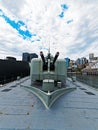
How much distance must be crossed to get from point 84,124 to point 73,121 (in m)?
0.32

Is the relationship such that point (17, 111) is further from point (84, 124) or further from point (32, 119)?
point (84, 124)

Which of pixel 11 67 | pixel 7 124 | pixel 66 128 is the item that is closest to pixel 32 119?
pixel 7 124

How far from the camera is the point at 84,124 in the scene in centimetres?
373

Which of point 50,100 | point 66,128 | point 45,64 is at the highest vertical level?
point 45,64

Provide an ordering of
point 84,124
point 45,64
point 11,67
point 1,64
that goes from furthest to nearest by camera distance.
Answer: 1. point 11,67
2. point 1,64
3. point 45,64
4. point 84,124

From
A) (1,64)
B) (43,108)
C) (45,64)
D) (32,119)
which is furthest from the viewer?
(1,64)

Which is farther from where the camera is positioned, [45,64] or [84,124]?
[45,64]

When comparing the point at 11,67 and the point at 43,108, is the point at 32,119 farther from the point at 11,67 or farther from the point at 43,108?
the point at 11,67

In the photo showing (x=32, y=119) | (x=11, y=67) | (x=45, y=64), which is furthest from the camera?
(x=11, y=67)

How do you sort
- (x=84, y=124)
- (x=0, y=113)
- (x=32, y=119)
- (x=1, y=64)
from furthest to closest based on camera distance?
(x=1, y=64), (x=0, y=113), (x=32, y=119), (x=84, y=124)

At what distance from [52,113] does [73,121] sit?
2.52 feet

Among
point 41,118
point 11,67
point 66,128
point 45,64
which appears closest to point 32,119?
point 41,118

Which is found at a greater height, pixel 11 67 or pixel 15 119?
pixel 11 67

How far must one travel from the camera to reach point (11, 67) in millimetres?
19500
